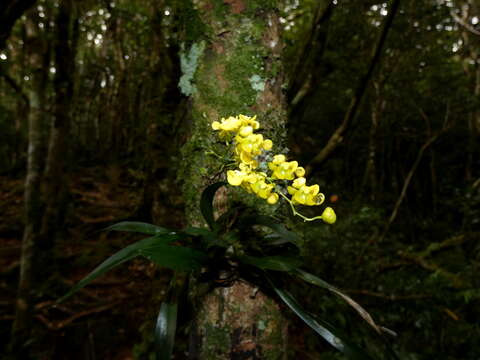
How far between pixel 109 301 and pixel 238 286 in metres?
2.93

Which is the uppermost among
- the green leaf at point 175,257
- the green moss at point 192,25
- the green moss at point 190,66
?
the green moss at point 192,25

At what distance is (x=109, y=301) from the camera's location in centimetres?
313

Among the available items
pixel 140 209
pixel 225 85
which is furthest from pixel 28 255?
pixel 225 85

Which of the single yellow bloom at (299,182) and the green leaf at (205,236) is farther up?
the single yellow bloom at (299,182)

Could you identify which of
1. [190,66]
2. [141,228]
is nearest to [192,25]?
[190,66]

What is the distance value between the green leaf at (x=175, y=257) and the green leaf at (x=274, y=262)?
0.09 meters

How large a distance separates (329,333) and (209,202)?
359 mm

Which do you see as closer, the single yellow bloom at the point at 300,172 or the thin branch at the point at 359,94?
the single yellow bloom at the point at 300,172

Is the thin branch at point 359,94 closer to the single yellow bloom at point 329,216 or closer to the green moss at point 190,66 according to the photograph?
the green moss at point 190,66

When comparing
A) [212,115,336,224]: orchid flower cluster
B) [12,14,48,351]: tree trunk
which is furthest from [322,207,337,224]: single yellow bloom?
[12,14,48,351]: tree trunk

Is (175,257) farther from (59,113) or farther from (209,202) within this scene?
(59,113)

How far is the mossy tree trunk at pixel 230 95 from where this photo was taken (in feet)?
2.27

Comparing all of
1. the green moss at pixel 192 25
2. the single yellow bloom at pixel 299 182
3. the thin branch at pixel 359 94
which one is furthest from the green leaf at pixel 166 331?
the thin branch at pixel 359 94

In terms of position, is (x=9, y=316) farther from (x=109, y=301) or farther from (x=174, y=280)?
(x=174, y=280)
